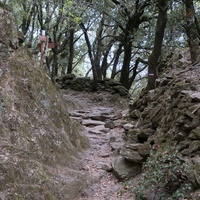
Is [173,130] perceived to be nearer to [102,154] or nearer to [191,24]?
[102,154]

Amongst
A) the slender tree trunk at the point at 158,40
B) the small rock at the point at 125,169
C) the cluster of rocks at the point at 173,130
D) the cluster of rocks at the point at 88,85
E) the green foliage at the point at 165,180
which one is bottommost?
the small rock at the point at 125,169

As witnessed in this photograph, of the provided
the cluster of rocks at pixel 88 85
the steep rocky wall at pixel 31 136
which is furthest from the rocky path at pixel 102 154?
the cluster of rocks at pixel 88 85

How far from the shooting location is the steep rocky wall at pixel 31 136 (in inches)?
126

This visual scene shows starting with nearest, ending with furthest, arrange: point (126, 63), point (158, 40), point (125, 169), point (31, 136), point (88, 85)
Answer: point (31, 136), point (125, 169), point (158, 40), point (126, 63), point (88, 85)

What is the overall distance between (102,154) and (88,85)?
28.1 feet

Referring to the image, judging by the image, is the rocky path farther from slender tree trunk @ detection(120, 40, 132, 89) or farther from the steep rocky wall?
slender tree trunk @ detection(120, 40, 132, 89)

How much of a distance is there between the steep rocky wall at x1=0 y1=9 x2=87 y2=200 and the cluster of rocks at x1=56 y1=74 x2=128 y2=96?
7.85m

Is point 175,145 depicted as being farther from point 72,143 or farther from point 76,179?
point 72,143

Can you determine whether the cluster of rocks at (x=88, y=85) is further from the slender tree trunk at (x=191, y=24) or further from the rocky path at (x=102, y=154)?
the slender tree trunk at (x=191, y=24)

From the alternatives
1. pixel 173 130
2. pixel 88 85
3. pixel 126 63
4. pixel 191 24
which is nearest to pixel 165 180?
pixel 173 130

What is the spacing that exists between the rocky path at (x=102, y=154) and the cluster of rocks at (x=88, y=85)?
11.5ft

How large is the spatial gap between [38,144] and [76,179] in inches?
33.5

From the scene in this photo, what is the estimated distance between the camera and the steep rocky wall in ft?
10.5

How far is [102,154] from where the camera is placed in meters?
5.71
